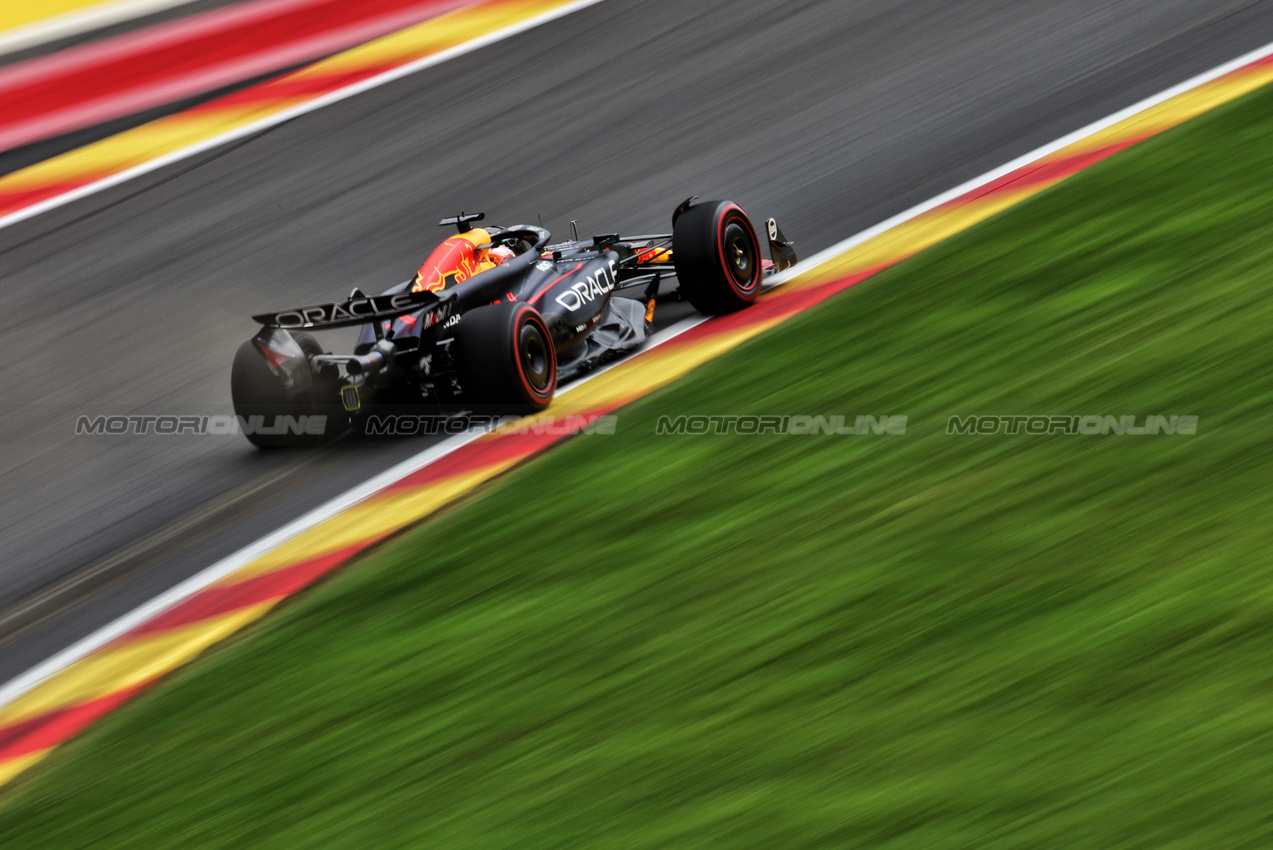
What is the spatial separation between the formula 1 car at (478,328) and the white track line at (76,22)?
757cm

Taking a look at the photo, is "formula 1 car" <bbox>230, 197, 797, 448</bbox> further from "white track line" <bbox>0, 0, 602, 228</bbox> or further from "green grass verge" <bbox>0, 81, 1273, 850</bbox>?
"white track line" <bbox>0, 0, 602, 228</bbox>

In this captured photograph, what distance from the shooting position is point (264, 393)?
6848mm

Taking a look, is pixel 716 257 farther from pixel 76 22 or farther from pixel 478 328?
pixel 76 22

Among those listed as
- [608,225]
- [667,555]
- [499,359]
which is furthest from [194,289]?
[667,555]

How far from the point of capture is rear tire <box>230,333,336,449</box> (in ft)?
22.2

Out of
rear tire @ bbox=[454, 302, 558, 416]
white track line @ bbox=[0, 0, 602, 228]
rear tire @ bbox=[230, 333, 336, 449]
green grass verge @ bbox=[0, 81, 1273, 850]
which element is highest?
white track line @ bbox=[0, 0, 602, 228]

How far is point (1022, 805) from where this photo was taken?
3061 mm

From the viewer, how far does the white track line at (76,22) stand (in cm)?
1330

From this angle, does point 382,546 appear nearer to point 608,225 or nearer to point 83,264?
point 608,225

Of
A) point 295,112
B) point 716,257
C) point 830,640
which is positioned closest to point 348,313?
point 716,257

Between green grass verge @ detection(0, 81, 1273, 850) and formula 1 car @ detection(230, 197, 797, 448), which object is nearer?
green grass verge @ detection(0, 81, 1273, 850)

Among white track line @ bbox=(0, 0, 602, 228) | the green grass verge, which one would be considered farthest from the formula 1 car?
white track line @ bbox=(0, 0, 602, 228)

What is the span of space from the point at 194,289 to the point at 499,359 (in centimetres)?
435

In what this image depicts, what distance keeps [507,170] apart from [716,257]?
397 cm
